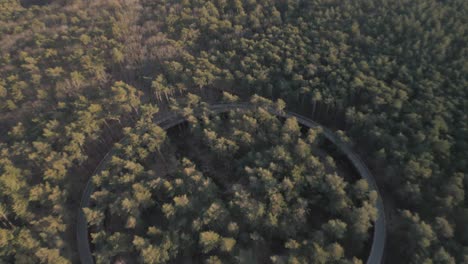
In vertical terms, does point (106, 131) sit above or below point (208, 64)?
below

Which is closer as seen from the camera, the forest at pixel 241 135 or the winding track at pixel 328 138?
the forest at pixel 241 135

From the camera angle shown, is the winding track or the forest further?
the winding track

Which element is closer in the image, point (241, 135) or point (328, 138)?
point (241, 135)

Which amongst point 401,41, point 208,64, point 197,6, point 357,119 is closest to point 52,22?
point 197,6

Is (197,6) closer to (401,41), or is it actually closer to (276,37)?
(276,37)
